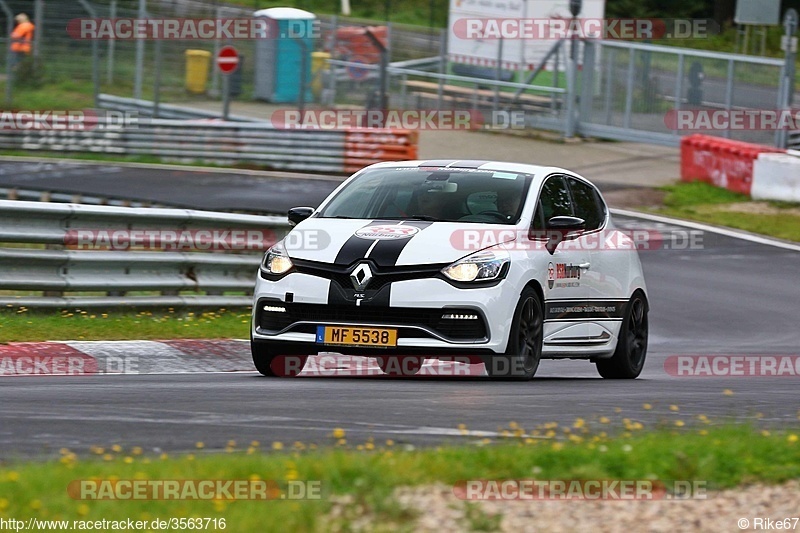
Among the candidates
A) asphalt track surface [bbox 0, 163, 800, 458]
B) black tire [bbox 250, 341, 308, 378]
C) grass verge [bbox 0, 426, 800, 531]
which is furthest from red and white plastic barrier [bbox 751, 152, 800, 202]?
grass verge [bbox 0, 426, 800, 531]

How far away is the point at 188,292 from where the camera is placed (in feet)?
47.3

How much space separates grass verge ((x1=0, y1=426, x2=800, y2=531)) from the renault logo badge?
8.55ft

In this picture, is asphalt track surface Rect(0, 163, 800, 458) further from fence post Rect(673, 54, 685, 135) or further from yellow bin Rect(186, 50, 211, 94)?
yellow bin Rect(186, 50, 211, 94)

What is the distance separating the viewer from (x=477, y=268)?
30.7ft

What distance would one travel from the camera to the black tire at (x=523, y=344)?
31.1 feet

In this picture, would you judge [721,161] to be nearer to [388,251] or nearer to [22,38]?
[22,38]

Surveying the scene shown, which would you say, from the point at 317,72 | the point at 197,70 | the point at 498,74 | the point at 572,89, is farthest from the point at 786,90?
the point at 197,70

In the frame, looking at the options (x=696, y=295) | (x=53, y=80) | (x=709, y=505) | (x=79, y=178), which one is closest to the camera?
(x=709, y=505)

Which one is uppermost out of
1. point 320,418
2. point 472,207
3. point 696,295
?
point 472,207

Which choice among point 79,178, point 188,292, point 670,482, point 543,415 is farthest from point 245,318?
point 79,178

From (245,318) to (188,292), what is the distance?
1.05m

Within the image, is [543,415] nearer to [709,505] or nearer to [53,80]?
[709,505]

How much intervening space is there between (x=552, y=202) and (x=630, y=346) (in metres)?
1.50

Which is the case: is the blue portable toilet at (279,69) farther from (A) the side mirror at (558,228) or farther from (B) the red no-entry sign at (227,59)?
(A) the side mirror at (558,228)
